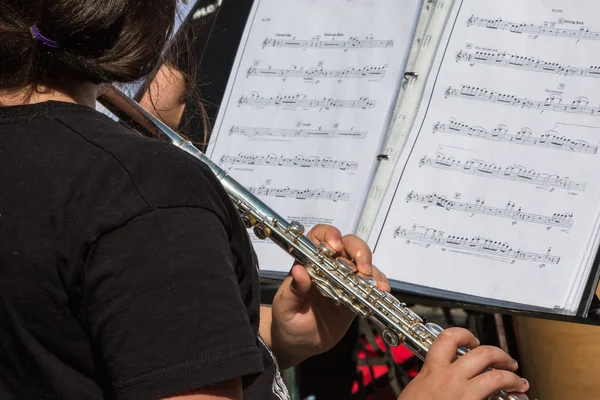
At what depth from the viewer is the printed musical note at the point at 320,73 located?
1586mm

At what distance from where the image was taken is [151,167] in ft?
2.38

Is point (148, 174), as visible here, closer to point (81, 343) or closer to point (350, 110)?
→ point (81, 343)

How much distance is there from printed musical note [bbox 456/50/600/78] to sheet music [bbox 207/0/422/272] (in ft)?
0.43

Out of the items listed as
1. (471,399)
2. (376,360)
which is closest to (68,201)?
(471,399)

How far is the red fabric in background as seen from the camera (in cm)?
202

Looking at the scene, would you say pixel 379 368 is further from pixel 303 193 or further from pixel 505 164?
pixel 505 164

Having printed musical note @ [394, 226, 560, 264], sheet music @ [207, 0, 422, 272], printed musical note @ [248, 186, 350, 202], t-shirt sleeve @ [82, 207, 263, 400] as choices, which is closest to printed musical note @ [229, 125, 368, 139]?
sheet music @ [207, 0, 422, 272]

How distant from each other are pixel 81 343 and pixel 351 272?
47 cm

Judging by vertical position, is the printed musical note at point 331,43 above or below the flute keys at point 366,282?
above

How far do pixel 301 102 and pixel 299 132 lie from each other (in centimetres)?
6

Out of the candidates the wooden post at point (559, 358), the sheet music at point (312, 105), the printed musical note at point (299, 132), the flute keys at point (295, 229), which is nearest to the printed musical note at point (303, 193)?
the sheet music at point (312, 105)

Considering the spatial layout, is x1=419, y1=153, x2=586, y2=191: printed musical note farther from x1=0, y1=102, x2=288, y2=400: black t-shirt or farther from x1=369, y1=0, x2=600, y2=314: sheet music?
x1=0, y1=102, x2=288, y2=400: black t-shirt

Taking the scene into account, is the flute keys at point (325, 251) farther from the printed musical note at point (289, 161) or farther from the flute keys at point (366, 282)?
the printed musical note at point (289, 161)

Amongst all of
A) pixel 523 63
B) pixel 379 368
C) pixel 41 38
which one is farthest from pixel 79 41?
pixel 379 368
